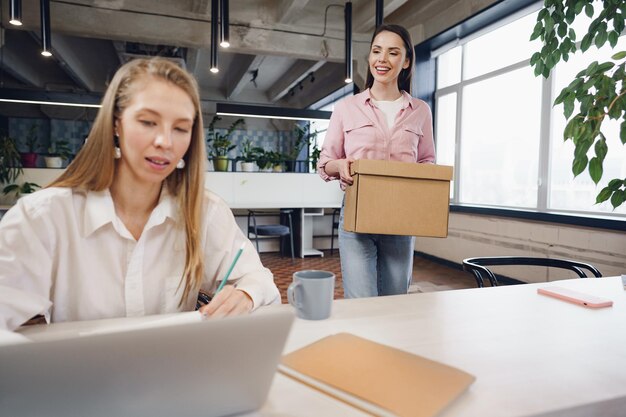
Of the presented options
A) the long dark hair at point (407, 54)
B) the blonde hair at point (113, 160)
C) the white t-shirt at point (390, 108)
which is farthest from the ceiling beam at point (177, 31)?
the blonde hair at point (113, 160)

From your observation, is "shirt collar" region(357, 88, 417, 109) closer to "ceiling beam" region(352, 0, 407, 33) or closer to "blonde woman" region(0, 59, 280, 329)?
"blonde woman" region(0, 59, 280, 329)

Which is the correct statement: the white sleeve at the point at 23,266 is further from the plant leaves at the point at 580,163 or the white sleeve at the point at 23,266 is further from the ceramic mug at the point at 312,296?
the plant leaves at the point at 580,163

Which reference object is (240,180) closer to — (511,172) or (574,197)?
(511,172)

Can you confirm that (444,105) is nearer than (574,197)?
No

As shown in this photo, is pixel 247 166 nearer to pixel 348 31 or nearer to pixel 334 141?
pixel 348 31

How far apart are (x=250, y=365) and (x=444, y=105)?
5.63m

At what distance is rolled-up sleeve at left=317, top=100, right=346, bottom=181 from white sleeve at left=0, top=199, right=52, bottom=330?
1.03 meters

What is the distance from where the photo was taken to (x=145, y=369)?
1.36 feet

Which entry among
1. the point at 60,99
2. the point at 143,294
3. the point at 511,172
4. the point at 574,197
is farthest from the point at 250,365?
the point at 60,99

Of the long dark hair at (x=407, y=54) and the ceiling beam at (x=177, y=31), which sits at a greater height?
the ceiling beam at (x=177, y=31)

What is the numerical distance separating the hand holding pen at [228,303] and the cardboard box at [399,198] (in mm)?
613

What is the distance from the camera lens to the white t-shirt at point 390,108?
64.2 inches

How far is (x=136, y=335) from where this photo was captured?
39cm

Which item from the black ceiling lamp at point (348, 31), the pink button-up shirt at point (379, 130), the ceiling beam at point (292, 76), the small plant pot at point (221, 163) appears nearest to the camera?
the pink button-up shirt at point (379, 130)
